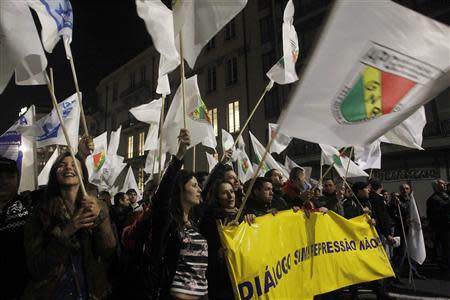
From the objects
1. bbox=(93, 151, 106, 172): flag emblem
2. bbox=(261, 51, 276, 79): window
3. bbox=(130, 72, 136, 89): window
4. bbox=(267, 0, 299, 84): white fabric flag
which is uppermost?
bbox=(130, 72, 136, 89): window

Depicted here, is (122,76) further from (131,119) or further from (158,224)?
(158,224)

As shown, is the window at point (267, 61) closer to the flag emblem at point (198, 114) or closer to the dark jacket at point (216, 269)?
the flag emblem at point (198, 114)

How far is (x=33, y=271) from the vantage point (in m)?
2.07

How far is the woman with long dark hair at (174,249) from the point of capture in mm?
2633

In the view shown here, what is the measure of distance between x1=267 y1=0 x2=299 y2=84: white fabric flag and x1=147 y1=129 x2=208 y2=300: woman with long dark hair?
9.14 ft

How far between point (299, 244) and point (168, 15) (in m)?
2.71

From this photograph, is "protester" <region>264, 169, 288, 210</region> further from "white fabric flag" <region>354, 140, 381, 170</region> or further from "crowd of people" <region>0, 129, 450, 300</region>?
"white fabric flag" <region>354, 140, 381, 170</region>

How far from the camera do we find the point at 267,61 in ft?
73.9

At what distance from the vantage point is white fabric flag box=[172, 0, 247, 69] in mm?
2939

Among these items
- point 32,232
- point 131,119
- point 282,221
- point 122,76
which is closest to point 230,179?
point 282,221

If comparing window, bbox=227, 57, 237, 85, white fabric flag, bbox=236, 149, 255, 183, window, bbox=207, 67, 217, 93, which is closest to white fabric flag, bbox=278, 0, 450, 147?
white fabric flag, bbox=236, 149, 255, 183

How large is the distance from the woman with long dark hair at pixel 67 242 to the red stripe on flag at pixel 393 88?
1.98 meters

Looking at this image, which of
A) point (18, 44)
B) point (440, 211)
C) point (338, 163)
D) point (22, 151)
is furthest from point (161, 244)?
point (440, 211)

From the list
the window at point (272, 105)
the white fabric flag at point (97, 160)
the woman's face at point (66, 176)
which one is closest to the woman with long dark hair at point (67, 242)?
the woman's face at point (66, 176)
